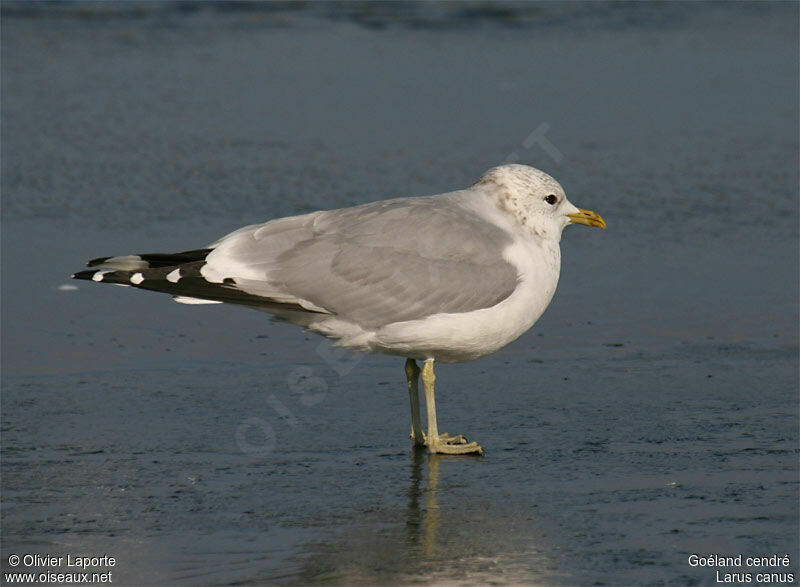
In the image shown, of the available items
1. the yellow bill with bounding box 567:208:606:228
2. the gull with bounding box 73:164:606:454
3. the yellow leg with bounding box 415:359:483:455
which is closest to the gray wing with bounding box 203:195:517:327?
the gull with bounding box 73:164:606:454

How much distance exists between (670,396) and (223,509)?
2.27 m

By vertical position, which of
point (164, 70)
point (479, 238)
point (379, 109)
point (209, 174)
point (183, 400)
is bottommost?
point (183, 400)

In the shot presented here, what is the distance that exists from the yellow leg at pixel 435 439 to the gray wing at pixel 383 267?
14.6 inches

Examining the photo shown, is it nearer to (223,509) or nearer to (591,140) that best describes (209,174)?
(591,140)

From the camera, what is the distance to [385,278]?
5219 mm

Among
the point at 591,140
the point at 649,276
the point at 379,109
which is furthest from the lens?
the point at 379,109

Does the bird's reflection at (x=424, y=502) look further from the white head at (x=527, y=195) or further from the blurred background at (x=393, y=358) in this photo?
the white head at (x=527, y=195)

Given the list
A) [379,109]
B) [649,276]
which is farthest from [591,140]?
[649,276]

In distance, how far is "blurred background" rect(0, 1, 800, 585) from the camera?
439 cm

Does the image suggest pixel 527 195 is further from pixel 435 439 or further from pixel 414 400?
pixel 435 439

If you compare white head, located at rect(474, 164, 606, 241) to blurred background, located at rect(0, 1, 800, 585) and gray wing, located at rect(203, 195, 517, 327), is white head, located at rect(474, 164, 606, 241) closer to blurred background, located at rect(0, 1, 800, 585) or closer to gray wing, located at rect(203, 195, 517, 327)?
gray wing, located at rect(203, 195, 517, 327)

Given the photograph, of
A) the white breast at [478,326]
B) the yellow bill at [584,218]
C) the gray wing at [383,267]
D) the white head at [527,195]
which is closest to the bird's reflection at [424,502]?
the white breast at [478,326]

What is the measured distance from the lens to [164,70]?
13.2 metres

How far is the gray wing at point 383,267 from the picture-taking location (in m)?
5.20
